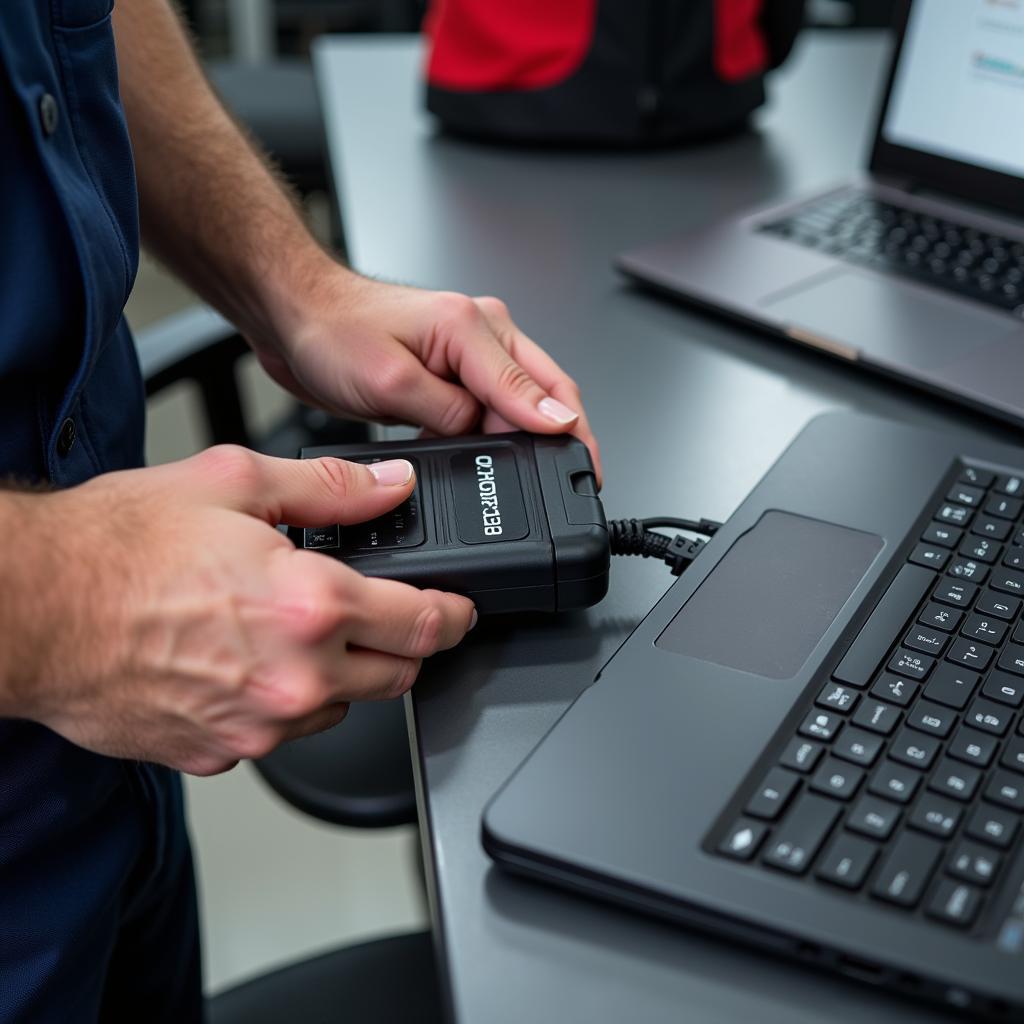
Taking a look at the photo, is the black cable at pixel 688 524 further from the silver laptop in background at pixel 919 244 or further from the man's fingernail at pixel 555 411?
the silver laptop in background at pixel 919 244

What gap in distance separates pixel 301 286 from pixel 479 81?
0.44m

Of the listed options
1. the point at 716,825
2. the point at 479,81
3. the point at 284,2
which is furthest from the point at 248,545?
the point at 284,2

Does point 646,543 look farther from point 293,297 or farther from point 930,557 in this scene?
point 293,297

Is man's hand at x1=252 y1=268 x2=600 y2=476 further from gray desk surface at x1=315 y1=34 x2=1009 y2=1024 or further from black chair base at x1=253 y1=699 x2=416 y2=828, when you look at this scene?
black chair base at x1=253 y1=699 x2=416 y2=828

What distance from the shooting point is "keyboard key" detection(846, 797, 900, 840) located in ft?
1.16

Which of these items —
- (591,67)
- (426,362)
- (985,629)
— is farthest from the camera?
(591,67)

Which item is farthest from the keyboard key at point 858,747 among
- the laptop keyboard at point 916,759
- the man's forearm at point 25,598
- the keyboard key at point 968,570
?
the man's forearm at point 25,598

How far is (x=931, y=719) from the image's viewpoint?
39cm

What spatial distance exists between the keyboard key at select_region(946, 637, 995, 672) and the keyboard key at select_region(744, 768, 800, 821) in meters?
0.09

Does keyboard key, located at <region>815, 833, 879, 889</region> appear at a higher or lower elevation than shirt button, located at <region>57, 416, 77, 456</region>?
lower

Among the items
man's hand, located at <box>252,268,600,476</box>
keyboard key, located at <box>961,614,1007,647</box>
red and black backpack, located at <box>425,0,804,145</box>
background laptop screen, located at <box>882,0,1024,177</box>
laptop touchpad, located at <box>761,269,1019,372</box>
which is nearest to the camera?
keyboard key, located at <box>961,614,1007,647</box>

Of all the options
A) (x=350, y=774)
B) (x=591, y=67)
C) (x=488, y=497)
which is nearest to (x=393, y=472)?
(x=488, y=497)

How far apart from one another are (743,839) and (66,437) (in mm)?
355

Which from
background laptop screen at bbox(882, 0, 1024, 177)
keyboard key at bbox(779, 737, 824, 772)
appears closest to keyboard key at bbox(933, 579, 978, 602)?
keyboard key at bbox(779, 737, 824, 772)
